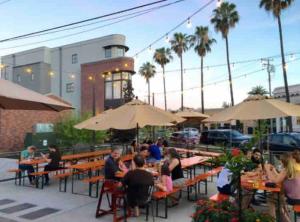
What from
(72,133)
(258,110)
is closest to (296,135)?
(258,110)

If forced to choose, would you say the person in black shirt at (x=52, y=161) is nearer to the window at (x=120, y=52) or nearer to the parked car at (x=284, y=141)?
the parked car at (x=284, y=141)

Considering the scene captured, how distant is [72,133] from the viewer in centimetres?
1961

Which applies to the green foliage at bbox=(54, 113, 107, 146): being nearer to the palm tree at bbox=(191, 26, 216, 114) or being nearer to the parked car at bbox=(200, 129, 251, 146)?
the parked car at bbox=(200, 129, 251, 146)

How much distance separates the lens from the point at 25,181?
10516 millimetres

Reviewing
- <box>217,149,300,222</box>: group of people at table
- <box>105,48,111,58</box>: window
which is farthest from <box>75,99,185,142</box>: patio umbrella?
<box>105,48,111,58</box>: window

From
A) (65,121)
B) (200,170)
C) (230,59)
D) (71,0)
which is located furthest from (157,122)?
(230,59)

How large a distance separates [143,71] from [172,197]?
46.9 meters

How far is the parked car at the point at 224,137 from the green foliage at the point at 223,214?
17.4 m

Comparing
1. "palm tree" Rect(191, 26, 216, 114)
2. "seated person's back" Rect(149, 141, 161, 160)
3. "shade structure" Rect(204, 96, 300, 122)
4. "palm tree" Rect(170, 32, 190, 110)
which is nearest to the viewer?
"shade structure" Rect(204, 96, 300, 122)

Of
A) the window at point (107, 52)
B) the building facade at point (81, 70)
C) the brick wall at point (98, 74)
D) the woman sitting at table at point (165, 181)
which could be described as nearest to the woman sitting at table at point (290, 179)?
the woman sitting at table at point (165, 181)

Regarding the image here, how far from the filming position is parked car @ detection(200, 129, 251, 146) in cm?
2186

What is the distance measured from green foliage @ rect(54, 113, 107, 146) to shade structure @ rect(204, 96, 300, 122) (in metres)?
13.2

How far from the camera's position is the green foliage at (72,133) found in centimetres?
1950

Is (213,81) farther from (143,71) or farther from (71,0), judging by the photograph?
(71,0)
